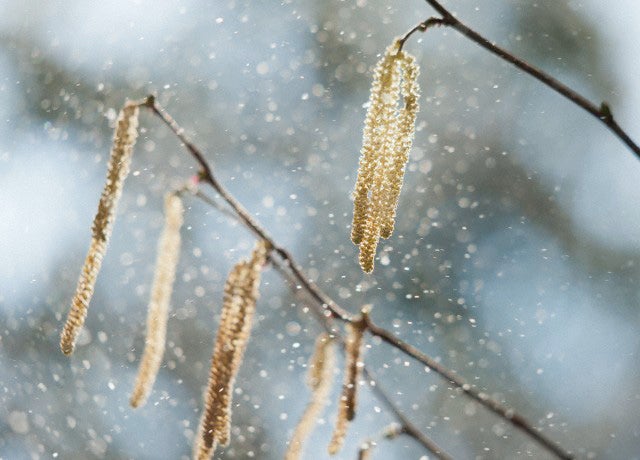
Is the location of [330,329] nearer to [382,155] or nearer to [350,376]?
[350,376]

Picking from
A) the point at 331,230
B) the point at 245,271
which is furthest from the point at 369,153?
the point at 331,230

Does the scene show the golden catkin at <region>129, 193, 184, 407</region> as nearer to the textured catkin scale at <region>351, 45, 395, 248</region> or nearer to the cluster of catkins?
the cluster of catkins

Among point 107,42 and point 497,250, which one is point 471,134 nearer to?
point 497,250

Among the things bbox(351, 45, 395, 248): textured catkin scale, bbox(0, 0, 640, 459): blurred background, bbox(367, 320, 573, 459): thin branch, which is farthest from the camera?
bbox(0, 0, 640, 459): blurred background

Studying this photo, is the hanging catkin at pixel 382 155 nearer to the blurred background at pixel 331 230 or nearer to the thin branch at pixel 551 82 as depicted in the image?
the thin branch at pixel 551 82

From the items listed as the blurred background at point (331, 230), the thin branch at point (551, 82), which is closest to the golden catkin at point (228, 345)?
the thin branch at point (551, 82)

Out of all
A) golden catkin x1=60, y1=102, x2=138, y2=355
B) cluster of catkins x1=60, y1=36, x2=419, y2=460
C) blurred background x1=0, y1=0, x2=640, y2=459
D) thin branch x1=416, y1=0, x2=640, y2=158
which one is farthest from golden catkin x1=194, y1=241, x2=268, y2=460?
blurred background x1=0, y1=0, x2=640, y2=459
